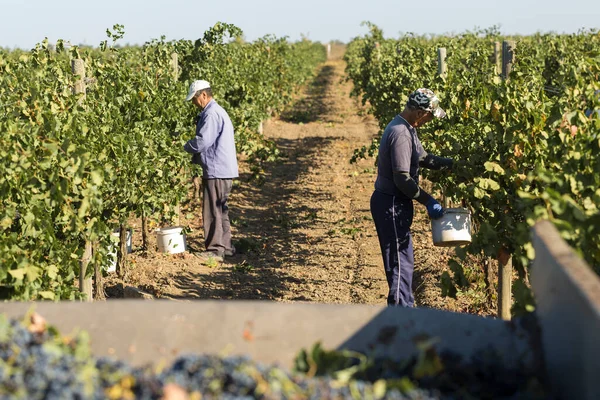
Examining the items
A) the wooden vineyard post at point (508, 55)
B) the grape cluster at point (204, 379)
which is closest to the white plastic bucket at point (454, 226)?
the grape cluster at point (204, 379)

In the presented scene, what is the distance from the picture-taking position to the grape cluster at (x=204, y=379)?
2070 mm

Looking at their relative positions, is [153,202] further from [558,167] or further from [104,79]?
[558,167]

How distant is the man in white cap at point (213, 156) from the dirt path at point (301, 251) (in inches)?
12.6

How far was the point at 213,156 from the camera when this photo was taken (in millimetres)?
7492

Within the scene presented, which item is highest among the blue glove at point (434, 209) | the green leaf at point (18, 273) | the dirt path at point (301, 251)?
the blue glove at point (434, 209)

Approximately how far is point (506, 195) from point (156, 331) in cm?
285

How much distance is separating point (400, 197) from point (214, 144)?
2.88 meters

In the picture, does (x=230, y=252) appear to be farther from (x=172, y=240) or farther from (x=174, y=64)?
(x=174, y=64)

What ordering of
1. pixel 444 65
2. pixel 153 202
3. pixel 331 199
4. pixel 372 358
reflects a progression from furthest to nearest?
pixel 331 199 → pixel 444 65 → pixel 153 202 → pixel 372 358

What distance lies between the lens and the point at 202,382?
2.16 meters

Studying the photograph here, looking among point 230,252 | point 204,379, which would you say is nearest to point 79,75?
point 230,252

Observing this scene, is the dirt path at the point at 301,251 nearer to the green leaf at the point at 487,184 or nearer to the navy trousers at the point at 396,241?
the navy trousers at the point at 396,241

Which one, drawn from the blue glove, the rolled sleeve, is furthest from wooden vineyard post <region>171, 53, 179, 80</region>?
the blue glove

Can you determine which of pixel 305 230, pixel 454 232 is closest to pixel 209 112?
pixel 305 230
